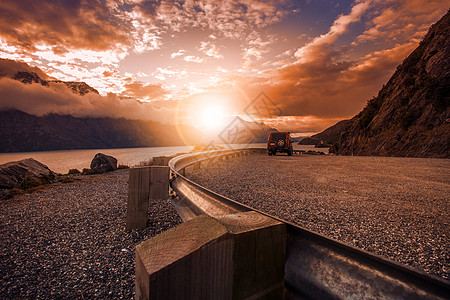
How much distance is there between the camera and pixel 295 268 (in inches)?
55.0

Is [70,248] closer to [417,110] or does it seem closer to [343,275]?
[343,275]

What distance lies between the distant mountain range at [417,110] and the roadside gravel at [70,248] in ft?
73.1

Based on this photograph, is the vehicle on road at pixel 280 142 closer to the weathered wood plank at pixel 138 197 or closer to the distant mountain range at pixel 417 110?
the distant mountain range at pixel 417 110

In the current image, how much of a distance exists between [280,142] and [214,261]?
1759 centimetres

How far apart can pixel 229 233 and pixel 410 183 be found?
7.63 metres

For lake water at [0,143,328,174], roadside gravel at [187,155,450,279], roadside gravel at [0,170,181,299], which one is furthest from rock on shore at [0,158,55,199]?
lake water at [0,143,328,174]

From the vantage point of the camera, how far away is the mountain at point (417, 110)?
18.2 meters

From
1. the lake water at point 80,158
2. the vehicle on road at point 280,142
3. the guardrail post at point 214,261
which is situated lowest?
the lake water at point 80,158

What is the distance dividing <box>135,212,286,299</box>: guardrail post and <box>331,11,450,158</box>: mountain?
2164 cm

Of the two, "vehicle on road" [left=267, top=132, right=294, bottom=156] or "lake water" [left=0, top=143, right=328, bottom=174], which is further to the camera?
"lake water" [left=0, top=143, right=328, bottom=174]

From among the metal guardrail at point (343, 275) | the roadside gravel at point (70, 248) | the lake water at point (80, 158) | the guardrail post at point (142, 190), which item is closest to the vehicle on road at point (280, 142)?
the roadside gravel at point (70, 248)

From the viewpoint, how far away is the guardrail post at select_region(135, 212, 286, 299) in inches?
41.9

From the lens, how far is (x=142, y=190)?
3.69 meters

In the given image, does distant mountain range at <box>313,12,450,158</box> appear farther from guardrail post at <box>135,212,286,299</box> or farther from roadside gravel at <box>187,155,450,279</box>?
guardrail post at <box>135,212,286,299</box>
